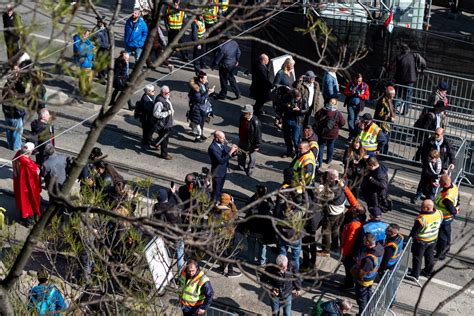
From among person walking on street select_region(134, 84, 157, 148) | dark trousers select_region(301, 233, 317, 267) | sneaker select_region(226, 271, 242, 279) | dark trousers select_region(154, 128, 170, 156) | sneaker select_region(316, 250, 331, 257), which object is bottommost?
sneaker select_region(226, 271, 242, 279)

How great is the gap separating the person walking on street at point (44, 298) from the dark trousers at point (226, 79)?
914 cm

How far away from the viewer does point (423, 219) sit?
14.1 metres

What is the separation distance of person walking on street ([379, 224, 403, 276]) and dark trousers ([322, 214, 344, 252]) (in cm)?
124

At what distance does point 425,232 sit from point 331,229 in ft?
4.92

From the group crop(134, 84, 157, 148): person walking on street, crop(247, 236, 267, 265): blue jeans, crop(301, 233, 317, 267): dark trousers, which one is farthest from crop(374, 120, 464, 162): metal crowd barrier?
crop(247, 236, 267, 265): blue jeans

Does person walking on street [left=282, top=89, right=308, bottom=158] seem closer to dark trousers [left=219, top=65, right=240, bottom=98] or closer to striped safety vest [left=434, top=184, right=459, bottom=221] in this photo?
dark trousers [left=219, top=65, right=240, bottom=98]

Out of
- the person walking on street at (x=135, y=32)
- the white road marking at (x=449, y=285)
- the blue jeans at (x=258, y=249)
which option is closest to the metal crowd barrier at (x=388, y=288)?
the white road marking at (x=449, y=285)

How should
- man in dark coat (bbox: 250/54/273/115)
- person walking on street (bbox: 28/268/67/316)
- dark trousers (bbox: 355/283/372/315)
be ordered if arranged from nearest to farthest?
person walking on street (bbox: 28/268/67/316)
dark trousers (bbox: 355/283/372/315)
man in dark coat (bbox: 250/54/273/115)

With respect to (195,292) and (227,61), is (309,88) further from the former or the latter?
(195,292)

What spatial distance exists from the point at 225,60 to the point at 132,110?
2.22m

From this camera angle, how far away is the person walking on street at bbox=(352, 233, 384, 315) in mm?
13023

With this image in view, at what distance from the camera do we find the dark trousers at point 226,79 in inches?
766

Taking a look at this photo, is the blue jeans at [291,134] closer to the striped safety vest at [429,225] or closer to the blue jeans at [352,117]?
the blue jeans at [352,117]

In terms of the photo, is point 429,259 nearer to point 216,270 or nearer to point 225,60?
point 216,270
